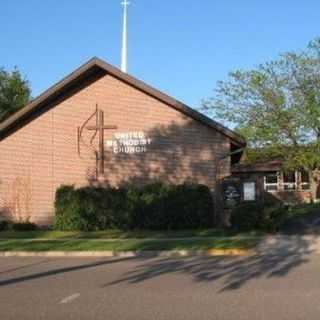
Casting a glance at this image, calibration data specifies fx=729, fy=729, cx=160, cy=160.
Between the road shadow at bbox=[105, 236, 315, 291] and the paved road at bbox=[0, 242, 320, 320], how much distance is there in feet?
0.06

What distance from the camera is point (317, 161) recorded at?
39375 mm

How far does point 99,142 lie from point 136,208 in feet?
11.5

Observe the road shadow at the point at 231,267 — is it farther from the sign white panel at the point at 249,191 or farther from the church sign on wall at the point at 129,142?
the church sign on wall at the point at 129,142

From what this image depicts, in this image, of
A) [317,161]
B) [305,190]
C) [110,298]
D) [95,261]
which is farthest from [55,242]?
[305,190]

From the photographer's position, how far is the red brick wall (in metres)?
29.7

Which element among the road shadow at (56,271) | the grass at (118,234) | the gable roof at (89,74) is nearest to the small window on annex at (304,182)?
the gable roof at (89,74)

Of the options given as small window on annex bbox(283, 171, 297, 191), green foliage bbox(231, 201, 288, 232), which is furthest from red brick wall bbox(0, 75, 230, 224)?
small window on annex bbox(283, 171, 297, 191)

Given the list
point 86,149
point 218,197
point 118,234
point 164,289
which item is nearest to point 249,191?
point 218,197

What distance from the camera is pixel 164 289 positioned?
468 inches

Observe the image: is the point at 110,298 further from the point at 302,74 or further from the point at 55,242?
the point at 302,74

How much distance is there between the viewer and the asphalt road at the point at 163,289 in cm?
970

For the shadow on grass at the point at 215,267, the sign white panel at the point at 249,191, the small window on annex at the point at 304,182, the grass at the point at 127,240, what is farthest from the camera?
the small window on annex at the point at 304,182

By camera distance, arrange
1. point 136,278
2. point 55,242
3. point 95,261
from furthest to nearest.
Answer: point 55,242
point 95,261
point 136,278

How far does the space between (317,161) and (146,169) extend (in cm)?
1314
